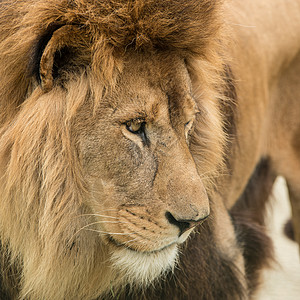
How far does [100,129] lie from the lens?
79.5 inches

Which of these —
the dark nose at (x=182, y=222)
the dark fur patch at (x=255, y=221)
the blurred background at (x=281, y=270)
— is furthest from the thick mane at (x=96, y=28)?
the blurred background at (x=281, y=270)

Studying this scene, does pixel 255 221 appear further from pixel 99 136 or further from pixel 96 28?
pixel 96 28

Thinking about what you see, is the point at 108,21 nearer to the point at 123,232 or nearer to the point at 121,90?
the point at 121,90

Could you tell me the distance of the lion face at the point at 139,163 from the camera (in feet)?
6.56

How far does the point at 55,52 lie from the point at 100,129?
1.01 ft

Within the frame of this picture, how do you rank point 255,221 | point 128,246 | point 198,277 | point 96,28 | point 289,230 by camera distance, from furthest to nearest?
point 289,230 < point 255,221 < point 198,277 < point 128,246 < point 96,28

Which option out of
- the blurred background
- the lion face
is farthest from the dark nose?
the blurred background

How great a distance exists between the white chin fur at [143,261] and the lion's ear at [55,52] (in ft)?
2.16

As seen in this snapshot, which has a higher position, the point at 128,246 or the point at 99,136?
the point at 99,136

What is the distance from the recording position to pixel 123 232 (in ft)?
6.75

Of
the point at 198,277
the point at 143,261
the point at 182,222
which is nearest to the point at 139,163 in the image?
the point at 182,222

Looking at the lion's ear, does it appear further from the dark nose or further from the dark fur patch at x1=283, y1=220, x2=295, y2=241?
the dark fur patch at x1=283, y1=220, x2=295, y2=241

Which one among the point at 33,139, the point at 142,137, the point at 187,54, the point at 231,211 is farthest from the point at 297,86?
the point at 33,139

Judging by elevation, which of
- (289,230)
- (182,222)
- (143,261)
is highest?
(182,222)
